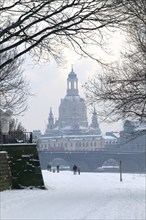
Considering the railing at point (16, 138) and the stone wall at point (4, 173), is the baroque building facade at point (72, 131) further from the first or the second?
the stone wall at point (4, 173)

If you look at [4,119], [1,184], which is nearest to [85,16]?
[1,184]

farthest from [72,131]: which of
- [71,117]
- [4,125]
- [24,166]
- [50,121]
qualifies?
[24,166]

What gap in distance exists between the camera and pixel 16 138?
30.3 metres

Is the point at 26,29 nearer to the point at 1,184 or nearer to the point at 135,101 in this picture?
the point at 135,101

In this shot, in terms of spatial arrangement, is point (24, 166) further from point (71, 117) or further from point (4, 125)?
point (71, 117)

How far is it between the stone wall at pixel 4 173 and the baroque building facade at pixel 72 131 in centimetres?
13944

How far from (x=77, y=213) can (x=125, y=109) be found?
9.21 metres

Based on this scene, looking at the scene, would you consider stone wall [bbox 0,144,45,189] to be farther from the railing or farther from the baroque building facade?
the baroque building facade

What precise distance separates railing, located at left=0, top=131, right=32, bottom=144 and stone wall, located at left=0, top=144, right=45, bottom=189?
151 centimetres

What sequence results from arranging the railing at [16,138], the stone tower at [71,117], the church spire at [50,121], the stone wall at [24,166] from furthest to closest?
the church spire at [50,121] → the stone tower at [71,117] → the railing at [16,138] → the stone wall at [24,166]

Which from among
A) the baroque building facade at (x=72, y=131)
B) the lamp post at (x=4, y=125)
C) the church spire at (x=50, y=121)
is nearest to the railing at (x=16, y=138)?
the lamp post at (x=4, y=125)

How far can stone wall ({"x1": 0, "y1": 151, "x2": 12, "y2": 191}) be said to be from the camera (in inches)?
979

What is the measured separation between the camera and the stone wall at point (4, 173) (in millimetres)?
24873

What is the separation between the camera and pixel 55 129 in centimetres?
18475
